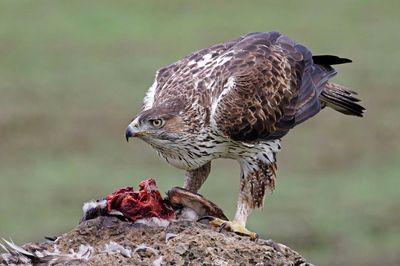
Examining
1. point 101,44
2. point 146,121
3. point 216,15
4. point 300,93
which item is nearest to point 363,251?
point 300,93

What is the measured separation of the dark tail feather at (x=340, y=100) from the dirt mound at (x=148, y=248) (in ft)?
7.75

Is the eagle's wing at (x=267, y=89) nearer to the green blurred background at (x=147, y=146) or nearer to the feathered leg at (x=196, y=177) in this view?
the feathered leg at (x=196, y=177)

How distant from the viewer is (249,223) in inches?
682

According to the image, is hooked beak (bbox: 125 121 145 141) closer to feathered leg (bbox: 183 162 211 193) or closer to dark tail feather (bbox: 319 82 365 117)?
feathered leg (bbox: 183 162 211 193)

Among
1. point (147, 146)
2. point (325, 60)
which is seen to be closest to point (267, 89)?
point (325, 60)

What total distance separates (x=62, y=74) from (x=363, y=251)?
915 centimetres

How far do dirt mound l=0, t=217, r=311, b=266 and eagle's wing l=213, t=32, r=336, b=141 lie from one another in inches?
49.2

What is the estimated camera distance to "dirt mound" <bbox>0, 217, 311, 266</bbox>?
334 inches

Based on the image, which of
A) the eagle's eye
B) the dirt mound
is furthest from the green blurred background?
the dirt mound

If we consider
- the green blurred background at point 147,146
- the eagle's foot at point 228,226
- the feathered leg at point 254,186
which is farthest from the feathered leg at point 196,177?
the green blurred background at point 147,146

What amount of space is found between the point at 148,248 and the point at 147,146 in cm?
1228

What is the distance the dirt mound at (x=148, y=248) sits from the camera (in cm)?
848

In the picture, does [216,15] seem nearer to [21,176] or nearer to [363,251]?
[21,176]

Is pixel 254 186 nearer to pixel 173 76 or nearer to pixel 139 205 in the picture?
pixel 173 76
